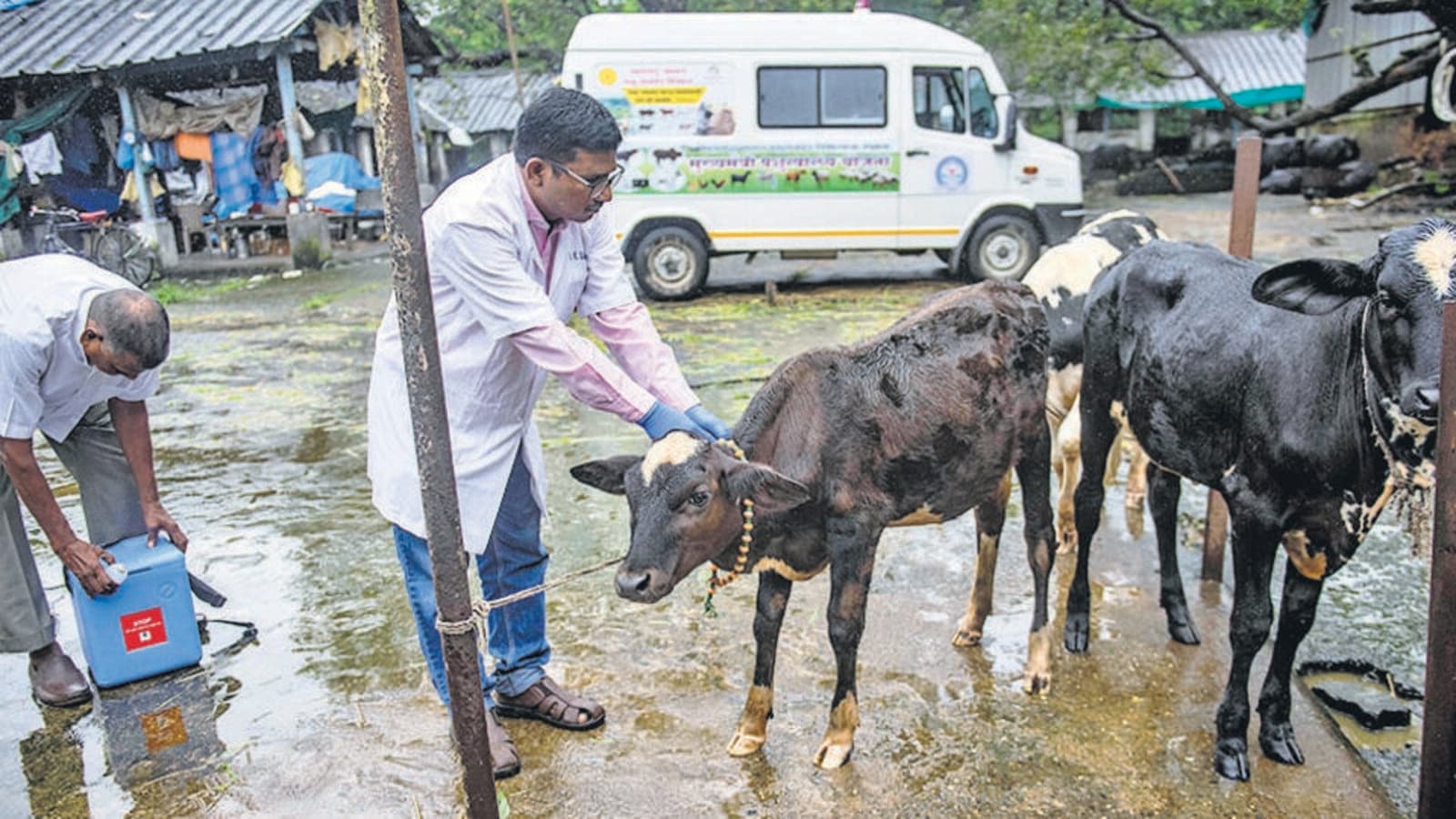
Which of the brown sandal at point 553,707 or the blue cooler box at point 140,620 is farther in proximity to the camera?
the blue cooler box at point 140,620

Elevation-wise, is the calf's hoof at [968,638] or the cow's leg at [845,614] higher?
the cow's leg at [845,614]

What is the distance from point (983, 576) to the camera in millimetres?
4148

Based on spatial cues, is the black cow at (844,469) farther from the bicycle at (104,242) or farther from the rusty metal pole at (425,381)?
the bicycle at (104,242)

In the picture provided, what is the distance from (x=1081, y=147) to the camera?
27281 mm

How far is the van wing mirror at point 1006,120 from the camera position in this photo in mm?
11859

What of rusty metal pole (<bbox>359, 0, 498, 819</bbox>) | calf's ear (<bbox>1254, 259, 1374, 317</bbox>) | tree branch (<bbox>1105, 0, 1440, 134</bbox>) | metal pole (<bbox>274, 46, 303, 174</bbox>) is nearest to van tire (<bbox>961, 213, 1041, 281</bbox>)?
tree branch (<bbox>1105, 0, 1440, 134</bbox>)

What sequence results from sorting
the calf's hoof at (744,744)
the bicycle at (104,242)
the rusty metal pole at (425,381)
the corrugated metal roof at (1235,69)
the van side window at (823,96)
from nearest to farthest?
the rusty metal pole at (425,381)
the calf's hoof at (744,744)
the van side window at (823,96)
the bicycle at (104,242)
the corrugated metal roof at (1235,69)

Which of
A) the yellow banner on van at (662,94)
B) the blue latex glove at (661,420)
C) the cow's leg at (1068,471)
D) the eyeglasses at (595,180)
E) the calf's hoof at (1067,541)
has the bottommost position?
the calf's hoof at (1067,541)

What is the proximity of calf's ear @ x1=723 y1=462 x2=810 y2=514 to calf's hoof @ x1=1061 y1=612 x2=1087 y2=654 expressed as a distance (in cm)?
167

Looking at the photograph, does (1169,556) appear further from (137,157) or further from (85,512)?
(137,157)

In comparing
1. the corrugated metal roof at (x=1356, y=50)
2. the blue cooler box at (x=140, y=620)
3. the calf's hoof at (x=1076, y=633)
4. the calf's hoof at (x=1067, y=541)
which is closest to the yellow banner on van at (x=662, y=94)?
the calf's hoof at (x=1067, y=541)

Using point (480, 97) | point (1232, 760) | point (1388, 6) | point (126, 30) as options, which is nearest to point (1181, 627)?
point (1232, 760)

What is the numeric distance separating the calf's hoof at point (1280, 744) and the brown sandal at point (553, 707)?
84.4 inches

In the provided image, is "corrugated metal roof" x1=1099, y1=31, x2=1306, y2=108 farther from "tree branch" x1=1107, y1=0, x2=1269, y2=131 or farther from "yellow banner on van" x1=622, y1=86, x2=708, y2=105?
"yellow banner on van" x1=622, y1=86, x2=708, y2=105
